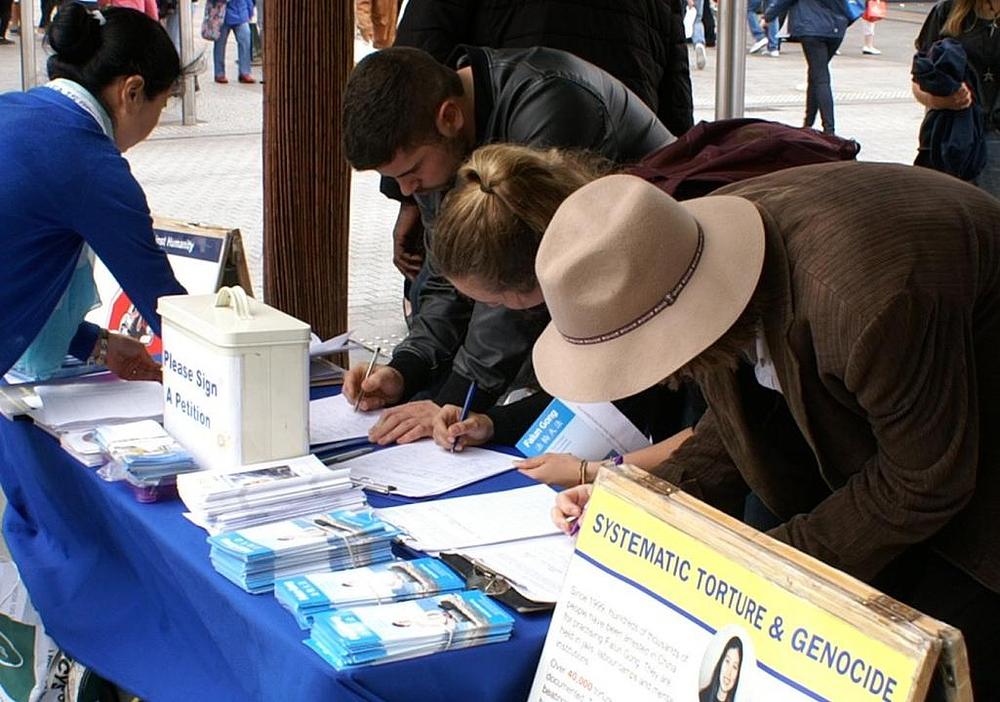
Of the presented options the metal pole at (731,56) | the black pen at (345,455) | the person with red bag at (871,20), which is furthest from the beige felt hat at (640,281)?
the person with red bag at (871,20)

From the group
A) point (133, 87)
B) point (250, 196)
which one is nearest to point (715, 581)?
point (133, 87)

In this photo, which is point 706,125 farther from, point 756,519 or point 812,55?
point 812,55

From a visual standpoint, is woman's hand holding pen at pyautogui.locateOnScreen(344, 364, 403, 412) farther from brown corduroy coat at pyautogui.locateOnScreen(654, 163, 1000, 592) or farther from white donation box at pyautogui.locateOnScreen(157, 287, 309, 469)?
brown corduroy coat at pyautogui.locateOnScreen(654, 163, 1000, 592)

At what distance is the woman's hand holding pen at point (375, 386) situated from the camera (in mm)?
2377

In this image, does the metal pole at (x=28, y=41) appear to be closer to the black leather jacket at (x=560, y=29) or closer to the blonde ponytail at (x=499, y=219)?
the black leather jacket at (x=560, y=29)

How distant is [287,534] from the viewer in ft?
5.45

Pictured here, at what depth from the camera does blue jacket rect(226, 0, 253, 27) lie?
1142 centimetres

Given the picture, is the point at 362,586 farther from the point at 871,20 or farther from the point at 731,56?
the point at 871,20

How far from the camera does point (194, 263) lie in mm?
3041

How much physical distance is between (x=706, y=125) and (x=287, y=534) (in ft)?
3.15

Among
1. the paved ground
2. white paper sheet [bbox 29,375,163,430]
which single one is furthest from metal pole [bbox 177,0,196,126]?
white paper sheet [bbox 29,375,163,430]

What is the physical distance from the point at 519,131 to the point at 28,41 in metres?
4.20

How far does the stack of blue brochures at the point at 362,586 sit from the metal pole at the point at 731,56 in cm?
204

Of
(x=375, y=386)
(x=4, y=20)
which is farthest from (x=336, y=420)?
(x=4, y=20)
